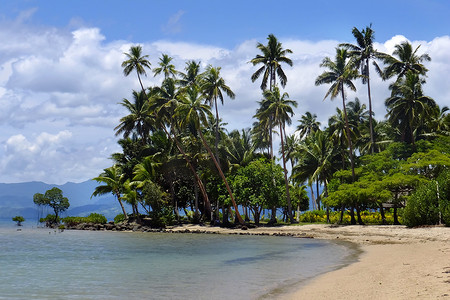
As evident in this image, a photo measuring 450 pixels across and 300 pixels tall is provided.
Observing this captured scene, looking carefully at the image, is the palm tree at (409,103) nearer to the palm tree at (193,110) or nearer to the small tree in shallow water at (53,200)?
the palm tree at (193,110)

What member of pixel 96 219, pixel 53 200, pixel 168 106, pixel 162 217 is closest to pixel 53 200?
pixel 53 200

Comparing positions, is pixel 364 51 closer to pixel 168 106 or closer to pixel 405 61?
pixel 405 61

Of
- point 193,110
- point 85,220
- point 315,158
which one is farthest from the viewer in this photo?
point 85,220

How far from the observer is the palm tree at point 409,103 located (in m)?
51.7

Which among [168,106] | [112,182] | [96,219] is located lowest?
[96,219]

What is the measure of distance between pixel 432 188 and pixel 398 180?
22.7 ft

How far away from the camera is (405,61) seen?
187ft

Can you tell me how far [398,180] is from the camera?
39.9m

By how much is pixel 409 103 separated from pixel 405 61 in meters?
7.78

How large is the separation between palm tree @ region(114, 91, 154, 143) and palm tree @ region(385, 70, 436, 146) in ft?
110

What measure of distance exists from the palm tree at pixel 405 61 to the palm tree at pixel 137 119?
34752 millimetres

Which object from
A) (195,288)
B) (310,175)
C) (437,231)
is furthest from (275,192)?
(195,288)

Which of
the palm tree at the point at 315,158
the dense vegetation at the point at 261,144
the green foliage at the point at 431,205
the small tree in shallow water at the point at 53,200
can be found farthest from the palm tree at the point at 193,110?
the small tree in shallow water at the point at 53,200

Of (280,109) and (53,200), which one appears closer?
(280,109)
